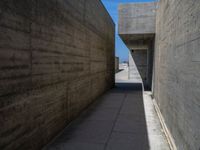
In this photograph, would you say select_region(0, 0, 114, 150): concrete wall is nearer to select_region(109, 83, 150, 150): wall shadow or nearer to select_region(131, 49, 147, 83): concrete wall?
select_region(109, 83, 150, 150): wall shadow

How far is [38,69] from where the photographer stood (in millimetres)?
2369

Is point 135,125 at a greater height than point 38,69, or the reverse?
point 38,69

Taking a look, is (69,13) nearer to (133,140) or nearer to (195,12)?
(195,12)

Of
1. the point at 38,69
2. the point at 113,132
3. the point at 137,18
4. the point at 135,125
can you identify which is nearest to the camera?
the point at 38,69

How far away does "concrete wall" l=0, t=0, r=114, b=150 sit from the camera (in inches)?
72.1

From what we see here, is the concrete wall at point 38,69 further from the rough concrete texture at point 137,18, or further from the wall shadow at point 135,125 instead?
the rough concrete texture at point 137,18

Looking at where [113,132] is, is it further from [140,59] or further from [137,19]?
[140,59]

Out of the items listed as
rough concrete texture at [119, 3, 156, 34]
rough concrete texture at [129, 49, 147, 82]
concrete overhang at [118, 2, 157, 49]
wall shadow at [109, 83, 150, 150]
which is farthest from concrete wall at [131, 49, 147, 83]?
wall shadow at [109, 83, 150, 150]

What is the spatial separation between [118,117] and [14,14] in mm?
3110

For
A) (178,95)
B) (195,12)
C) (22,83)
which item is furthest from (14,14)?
(178,95)

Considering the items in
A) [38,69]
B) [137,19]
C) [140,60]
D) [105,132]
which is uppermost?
[137,19]

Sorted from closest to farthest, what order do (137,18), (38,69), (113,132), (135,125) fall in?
1. (38,69)
2. (113,132)
3. (135,125)
4. (137,18)

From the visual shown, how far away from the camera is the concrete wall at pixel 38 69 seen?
6.00ft

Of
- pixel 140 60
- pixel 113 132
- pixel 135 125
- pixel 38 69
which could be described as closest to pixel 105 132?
pixel 113 132
